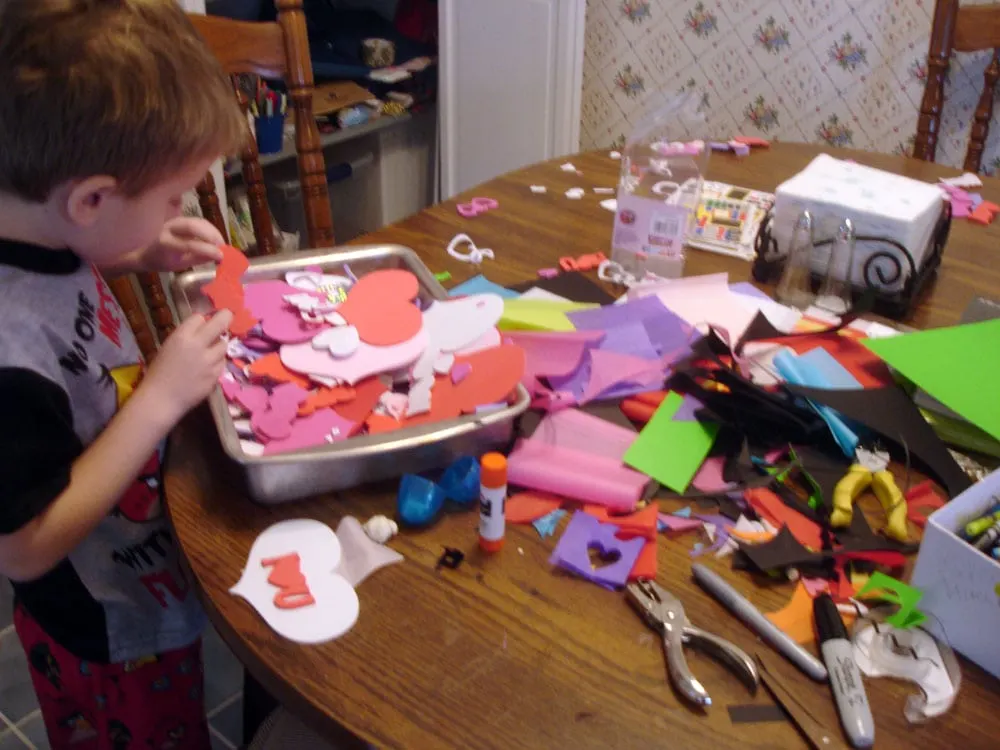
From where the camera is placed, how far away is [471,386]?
807 mm

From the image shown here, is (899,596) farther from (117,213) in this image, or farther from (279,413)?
(117,213)

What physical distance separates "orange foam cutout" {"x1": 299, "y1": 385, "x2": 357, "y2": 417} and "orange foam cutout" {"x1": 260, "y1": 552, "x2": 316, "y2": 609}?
0.15 meters

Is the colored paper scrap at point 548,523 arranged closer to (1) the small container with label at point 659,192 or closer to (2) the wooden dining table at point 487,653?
(2) the wooden dining table at point 487,653

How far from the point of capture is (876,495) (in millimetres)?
789

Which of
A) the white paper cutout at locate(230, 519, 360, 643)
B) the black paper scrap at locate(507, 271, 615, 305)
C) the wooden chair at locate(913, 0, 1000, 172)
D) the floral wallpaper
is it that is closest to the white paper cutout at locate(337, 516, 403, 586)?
the white paper cutout at locate(230, 519, 360, 643)

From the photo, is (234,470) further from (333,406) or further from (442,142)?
(442,142)

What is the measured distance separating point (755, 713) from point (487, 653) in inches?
7.3

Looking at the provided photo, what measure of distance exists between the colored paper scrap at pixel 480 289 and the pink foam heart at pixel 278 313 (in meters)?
0.18

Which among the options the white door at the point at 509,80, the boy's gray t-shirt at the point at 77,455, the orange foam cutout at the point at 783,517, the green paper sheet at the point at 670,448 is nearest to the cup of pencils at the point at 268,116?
the white door at the point at 509,80

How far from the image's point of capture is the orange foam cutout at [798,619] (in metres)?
0.65

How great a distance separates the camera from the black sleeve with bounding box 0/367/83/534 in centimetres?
66

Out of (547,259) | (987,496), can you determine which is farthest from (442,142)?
(987,496)

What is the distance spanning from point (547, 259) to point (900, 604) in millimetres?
647

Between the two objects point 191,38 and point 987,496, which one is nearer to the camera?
point 987,496
